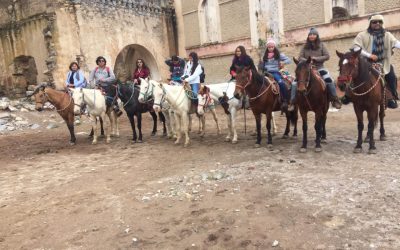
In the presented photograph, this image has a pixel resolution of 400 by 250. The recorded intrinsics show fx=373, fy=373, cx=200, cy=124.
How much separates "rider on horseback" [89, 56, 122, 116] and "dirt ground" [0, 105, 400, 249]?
73.9 inches

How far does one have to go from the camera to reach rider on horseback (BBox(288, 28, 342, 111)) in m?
7.34

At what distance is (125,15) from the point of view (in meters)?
17.3

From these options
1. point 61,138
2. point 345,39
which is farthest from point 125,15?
point 345,39

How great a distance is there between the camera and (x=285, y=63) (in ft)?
28.2

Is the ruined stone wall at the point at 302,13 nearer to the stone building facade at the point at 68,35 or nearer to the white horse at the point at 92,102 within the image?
the stone building facade at the point at 68,35

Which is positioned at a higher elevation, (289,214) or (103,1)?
(103,1)

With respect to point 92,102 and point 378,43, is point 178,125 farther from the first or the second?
point 378,43

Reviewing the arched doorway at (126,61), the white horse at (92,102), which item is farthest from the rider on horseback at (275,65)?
the arched doorway at (126,61)

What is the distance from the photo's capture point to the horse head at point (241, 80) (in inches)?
292

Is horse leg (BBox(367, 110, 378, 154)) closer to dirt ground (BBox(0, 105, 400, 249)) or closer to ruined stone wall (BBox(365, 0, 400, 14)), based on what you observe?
dirt ground (BBox(0, 105, 400, 249))

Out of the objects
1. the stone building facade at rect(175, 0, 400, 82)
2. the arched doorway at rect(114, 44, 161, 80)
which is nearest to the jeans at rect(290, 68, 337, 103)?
the stone building facade at rect(175, 0, 400, 82)

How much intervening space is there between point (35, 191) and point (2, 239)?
6.02 feet

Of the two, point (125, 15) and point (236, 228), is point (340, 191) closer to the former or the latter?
point (236, 228)

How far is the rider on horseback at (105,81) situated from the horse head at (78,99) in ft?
2.21
